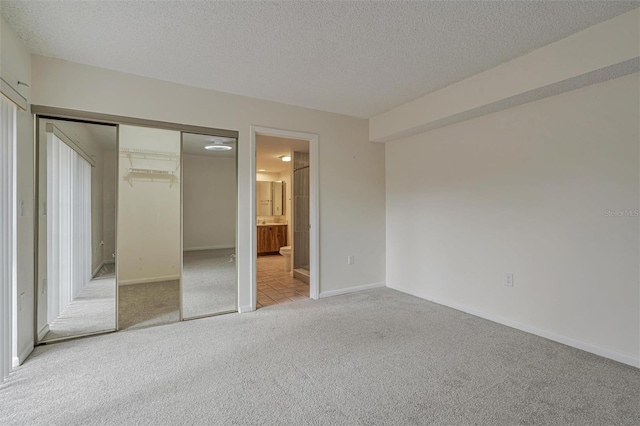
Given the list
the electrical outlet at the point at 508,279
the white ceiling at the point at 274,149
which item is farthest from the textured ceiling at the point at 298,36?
the electrical outlet at the point at 508,279

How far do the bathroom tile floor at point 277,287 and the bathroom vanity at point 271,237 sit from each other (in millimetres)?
1595

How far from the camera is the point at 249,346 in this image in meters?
2.70

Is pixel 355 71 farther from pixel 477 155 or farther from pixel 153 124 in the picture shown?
pixel 153 124

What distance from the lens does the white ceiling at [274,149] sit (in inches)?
193

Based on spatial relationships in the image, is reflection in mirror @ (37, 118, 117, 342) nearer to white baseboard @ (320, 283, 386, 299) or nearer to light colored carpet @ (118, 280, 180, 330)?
light colored carpet @ (118, 280, 180, 330)

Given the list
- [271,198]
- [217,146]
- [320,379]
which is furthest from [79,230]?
[271,198]

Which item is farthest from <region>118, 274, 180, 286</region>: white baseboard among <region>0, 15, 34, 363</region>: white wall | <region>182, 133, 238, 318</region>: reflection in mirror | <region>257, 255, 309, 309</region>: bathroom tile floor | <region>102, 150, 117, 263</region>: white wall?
<region>257, 255, 309, 309</region>: bathroom tile floor

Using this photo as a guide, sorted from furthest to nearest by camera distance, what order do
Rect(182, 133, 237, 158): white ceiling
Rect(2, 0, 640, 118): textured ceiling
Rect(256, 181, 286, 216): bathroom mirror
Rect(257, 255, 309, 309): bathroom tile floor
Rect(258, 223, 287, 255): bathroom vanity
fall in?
Rect(256, 181, 286, 216): bathroom mirror, Rect(258, 223, 287, 255): bathroom vanity, Rect(257, 255, 309, 309): bathroom tile floor, Rect(182, 133, 237, 158): white ceiling, Rect(2, 0, 640, 118): textured ceiling

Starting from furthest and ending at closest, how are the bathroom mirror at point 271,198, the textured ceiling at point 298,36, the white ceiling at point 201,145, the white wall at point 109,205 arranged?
the bathroom mirror at point 271,198 → the white ceiling at point 201,145 → the white wall at point 109,205 → the textured ceiling at point 298,36

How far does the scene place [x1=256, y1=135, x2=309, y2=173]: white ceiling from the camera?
4895mm

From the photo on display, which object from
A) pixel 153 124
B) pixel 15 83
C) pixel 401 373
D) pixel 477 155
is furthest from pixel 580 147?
pixel 15 83

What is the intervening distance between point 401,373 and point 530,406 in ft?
2.54

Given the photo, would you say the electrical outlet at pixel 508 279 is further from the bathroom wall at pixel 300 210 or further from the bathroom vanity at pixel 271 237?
the bathroom vanity at pixel 271 237

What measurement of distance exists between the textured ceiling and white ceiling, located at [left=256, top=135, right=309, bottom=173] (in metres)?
1.33
